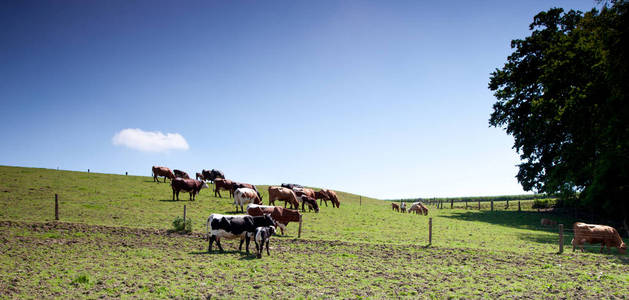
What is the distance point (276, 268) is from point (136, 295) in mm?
4383

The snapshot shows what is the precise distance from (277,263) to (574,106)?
27.4 m

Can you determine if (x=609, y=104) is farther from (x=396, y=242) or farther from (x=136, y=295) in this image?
(x=136, y=295)

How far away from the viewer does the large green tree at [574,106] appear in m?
20.6

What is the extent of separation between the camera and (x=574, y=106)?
26.9m

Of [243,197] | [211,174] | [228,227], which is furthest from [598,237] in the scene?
[211,174]

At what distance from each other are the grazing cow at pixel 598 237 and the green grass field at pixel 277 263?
145 cm

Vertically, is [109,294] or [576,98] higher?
[576,98]

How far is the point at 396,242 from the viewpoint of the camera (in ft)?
56.3

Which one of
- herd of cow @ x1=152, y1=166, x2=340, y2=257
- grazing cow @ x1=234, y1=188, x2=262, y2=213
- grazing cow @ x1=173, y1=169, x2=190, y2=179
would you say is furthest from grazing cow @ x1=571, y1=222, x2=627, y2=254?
grazing cow @ x1=173, y1=169, x2=190, y2=179

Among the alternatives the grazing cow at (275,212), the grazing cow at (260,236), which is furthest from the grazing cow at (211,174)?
the grazing cow at (260,236)

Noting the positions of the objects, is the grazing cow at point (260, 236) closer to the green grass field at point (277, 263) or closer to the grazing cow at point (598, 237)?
the green grass field at point (277, 263)

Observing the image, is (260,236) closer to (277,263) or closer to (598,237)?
(277,263)

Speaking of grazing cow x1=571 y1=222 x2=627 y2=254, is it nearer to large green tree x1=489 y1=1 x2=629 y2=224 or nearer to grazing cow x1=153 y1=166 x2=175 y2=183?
large green tree x1=489 y1=1 x2=629 y2=224

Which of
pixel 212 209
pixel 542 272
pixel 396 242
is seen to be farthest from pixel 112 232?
pixel 542 272
